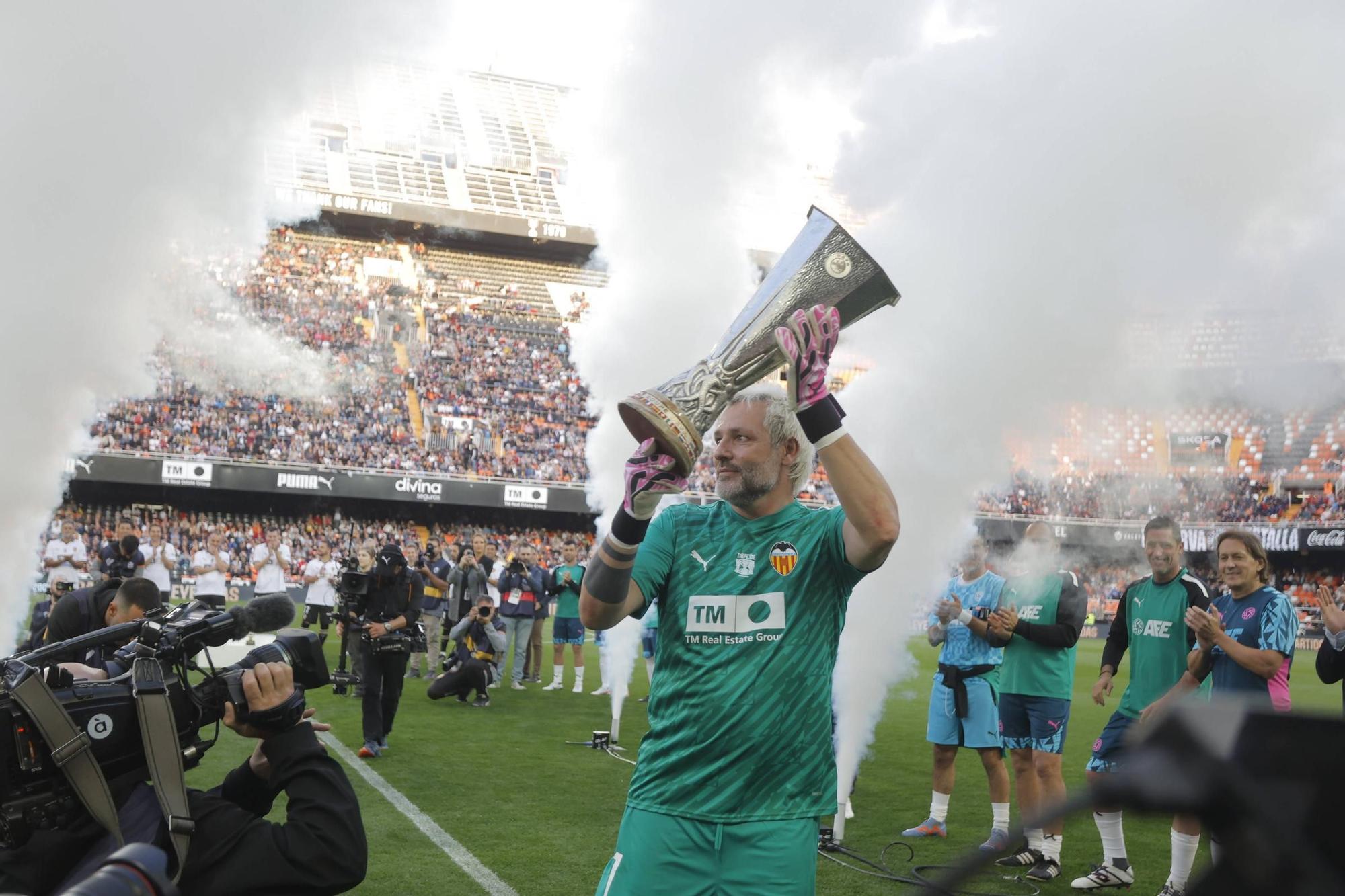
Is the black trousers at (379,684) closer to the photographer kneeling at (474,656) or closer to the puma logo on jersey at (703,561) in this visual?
the photographer kneeling at (474,656)

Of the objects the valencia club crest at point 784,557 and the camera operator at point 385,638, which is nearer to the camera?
the valencia club crest at point 784,557

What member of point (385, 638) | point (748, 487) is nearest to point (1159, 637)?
point (748, 487)

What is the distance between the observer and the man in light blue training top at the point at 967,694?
7.29m

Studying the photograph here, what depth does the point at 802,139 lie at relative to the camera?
1445cm

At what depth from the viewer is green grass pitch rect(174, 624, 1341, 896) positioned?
6.55 meters

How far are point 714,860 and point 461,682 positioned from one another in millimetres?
11230

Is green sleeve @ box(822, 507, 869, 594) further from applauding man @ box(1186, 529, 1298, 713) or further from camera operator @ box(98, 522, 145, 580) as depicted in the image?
camera operator @ box(98, 522, 145, 580)

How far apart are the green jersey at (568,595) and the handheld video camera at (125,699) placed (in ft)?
38.7

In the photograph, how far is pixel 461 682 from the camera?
1344cm

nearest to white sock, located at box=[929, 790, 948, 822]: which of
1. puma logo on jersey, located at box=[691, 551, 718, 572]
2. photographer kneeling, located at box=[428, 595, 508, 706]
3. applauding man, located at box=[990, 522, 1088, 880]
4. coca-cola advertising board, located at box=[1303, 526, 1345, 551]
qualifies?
applauding man, located at box=[990, 522, 1088, 880]

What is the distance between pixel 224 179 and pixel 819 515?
808 cm

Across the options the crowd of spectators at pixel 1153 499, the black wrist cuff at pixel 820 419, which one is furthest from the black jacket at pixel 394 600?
the crowd of spectators at pixel 1153 499

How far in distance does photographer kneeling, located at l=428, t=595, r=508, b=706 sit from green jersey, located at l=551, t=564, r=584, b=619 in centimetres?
87

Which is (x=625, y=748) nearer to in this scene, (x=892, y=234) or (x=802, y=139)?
(x=892, y=234)
